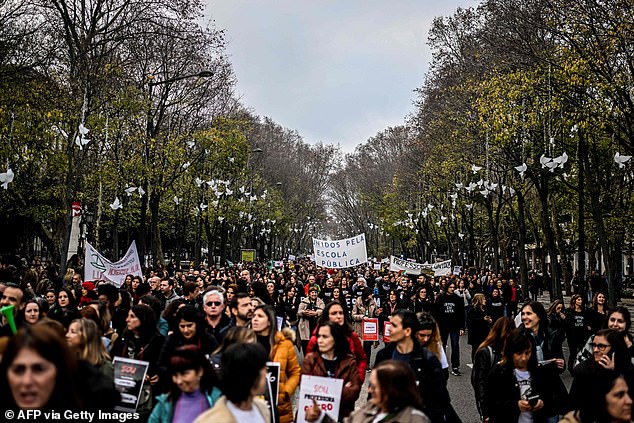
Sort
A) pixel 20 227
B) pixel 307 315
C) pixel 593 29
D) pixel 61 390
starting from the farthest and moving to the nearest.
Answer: pixel 20 227 → pixel 593 29 → pixel 307 315 → pixel 61 390

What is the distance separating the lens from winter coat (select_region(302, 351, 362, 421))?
599 centimetres

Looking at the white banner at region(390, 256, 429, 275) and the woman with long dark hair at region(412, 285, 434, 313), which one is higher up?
the white banner at region(390, 256, 429, 275)

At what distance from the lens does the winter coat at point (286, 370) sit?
6.27 m

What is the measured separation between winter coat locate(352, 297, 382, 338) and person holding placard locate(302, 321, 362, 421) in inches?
285

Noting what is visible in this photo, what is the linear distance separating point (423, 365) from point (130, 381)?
7.55 feet

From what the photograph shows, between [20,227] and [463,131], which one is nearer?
[463,131]


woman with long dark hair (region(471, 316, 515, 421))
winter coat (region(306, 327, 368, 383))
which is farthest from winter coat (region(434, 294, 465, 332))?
winter coat (region(306, 327, 368, 383))

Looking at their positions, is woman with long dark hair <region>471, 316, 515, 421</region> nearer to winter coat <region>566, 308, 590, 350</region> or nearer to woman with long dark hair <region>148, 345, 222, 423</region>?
woman with long dark hair <region>148, 345, 222, 423</region>

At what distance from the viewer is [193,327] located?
6.40 meters

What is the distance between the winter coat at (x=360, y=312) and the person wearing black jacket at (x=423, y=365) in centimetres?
708

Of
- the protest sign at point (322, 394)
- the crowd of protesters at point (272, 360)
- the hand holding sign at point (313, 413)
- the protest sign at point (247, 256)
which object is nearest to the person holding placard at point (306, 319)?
the crowd of protesters at point (272, 360)

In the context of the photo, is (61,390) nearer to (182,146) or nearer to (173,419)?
(173,419)

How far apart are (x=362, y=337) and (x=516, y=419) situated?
6960 millimetres

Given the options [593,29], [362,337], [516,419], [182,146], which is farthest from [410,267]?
[516,419]
